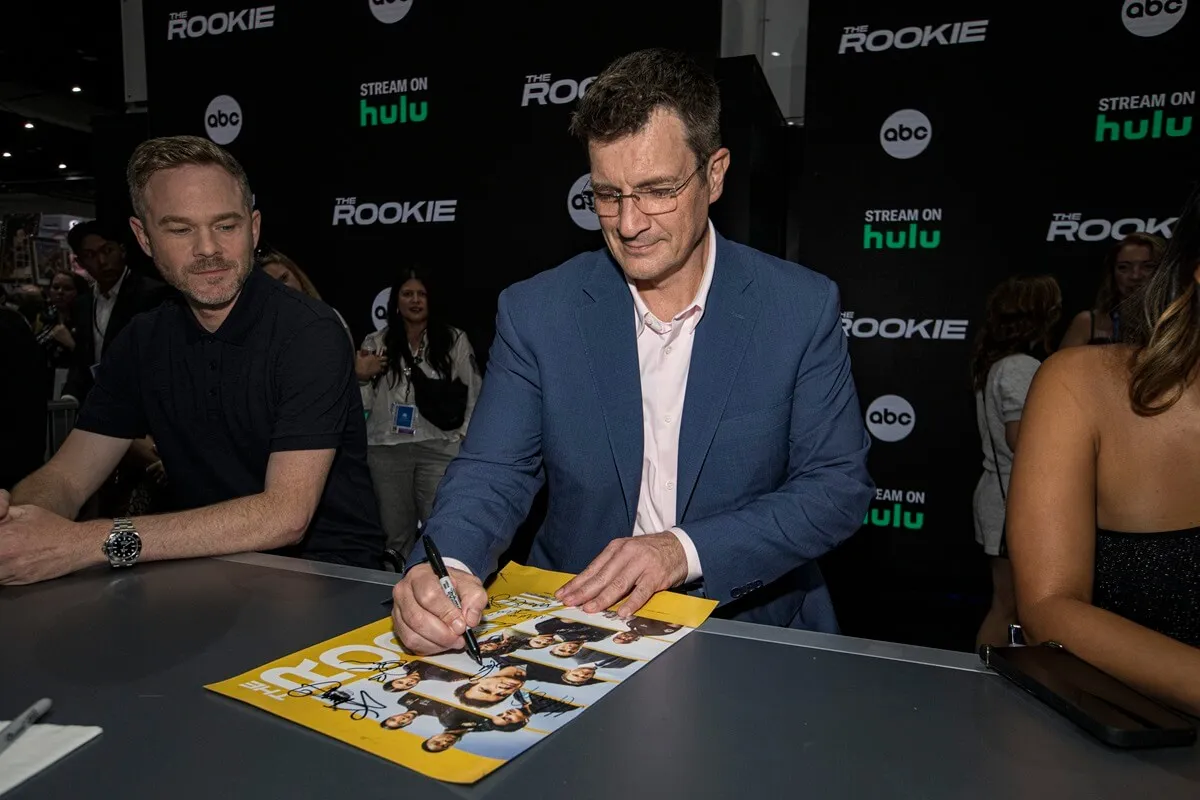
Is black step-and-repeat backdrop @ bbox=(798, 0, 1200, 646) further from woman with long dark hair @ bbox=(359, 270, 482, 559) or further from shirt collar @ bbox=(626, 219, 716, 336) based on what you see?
shirt collar @ bbox=(626, 219, 716, 336)

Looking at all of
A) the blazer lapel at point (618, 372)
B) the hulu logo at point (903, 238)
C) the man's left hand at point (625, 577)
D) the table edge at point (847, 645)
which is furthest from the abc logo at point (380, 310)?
the table edge at point (847, 645)

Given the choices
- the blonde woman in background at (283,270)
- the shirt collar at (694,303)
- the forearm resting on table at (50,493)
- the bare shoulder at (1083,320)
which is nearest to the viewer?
the shirt collar at (694,303)

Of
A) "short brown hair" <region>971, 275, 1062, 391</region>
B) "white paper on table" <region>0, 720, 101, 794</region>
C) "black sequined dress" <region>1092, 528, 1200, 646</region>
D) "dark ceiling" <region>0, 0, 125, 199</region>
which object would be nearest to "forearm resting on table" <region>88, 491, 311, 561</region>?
"white paper on table" <region>0, 720, 101, 794</region>

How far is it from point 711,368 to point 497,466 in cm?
46

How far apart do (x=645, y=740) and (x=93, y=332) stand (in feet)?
18.5

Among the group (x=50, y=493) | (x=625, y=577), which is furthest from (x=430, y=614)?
(x=50, y=493)

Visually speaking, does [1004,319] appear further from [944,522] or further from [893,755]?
[893,755]

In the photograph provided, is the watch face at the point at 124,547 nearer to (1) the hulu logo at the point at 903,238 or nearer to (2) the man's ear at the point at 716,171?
(2) the man's ear at the point at 716,171

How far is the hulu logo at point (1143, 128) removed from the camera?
13.5 feet

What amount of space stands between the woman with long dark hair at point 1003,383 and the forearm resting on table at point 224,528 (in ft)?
9.72

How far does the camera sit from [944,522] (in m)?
4.59

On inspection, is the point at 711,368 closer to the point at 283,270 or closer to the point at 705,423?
the point at 705,423

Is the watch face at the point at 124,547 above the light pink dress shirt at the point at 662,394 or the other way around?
the other way around

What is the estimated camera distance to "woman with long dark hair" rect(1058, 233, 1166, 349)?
370cm
